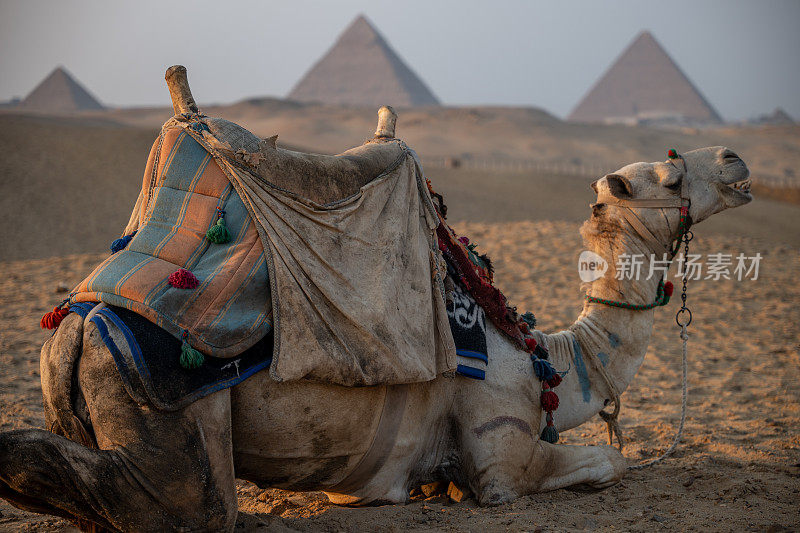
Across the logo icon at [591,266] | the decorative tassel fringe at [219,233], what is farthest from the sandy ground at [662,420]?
the decorative tassel fringe at [219,233]

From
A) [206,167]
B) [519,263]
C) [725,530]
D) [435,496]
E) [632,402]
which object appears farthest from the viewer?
[519,263]

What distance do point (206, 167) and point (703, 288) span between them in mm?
8932

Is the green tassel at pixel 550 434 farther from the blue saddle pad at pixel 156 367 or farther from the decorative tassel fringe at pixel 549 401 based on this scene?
the blue saddle pad at pixel 156 367

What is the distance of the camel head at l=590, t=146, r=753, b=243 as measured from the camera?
433cm

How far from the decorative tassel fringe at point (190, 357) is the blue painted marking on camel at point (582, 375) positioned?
2206 millimetres

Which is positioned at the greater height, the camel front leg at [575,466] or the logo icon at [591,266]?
the logo icon at [591,266]

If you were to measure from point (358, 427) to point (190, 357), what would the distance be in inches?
35.0

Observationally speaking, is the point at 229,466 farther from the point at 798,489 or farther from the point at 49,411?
the point at 798,489

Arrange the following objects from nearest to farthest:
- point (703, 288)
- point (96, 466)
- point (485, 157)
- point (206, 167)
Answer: point (96, 466)
point (206, 167)
point (703, 288)
point (485, 157)

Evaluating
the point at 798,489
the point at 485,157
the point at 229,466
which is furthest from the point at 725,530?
the point at 485,157

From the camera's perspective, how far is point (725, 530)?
3.70 metres

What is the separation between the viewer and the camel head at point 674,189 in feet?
14.2

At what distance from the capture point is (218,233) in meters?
3.26

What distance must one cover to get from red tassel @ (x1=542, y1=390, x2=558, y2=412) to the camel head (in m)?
1.05
